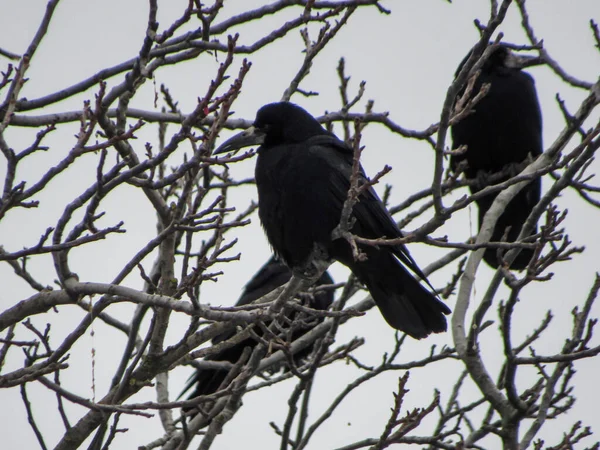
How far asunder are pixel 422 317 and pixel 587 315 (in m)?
0.85

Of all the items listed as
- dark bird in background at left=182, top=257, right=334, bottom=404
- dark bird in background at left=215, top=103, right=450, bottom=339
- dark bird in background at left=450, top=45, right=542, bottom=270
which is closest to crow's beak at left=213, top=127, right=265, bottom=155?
dark bird in background at left=215, top=103, right=450, bottom=339

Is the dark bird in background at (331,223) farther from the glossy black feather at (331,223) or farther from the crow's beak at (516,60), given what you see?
the crow's beak at (516,60)

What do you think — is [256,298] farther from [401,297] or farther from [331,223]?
[331,223]

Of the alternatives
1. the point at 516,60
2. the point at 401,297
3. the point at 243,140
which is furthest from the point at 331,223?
the point at 516,60

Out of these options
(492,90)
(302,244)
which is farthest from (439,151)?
(492,90)

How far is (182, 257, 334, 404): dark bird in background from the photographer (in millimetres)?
6773

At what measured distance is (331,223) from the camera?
4531 mm

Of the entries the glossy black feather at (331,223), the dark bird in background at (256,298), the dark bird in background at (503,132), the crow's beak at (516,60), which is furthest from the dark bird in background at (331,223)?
the crow's beak at (516,60)

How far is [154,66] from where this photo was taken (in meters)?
3.96

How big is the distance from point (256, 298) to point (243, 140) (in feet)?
9.51

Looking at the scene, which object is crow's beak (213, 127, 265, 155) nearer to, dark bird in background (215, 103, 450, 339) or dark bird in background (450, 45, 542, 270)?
dark bird in background (215, 103, 450, 339)

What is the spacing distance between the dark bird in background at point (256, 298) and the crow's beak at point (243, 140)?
2119 millimetres

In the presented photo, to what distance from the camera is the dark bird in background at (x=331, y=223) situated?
4.52m

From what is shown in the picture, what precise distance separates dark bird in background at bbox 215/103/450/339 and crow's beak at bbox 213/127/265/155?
0.15 metres
